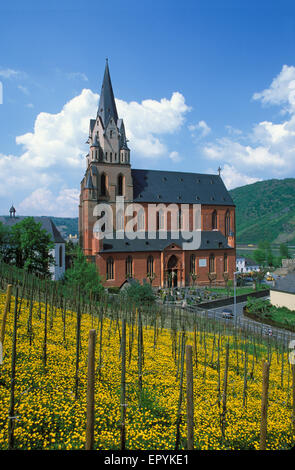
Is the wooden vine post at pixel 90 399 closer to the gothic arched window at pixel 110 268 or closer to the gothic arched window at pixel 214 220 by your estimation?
the gothic arched window at pixel 110 268

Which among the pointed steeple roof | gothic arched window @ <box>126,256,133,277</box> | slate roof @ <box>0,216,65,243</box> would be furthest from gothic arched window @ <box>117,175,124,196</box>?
slate roof @ <box>0,216,65,243</box>

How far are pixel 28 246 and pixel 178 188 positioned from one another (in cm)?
3474

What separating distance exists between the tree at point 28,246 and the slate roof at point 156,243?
37.0ft

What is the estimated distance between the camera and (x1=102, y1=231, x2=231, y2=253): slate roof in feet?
171

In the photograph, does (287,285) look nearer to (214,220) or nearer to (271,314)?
(271,314)

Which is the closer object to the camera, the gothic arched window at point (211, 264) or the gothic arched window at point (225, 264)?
the gothic arched window at point (211, 264)

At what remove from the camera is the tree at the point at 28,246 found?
40.5 metres

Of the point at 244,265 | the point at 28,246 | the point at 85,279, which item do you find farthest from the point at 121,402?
the point at 244,265

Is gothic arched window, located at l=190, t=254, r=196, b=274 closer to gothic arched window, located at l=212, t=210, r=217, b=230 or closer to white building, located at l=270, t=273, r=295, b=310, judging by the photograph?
gothic arched window, located at l=212, t=210, r=217, b=230

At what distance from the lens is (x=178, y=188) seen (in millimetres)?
65125

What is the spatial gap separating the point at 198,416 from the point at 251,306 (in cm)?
3191

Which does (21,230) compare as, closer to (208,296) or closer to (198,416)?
(208,296)

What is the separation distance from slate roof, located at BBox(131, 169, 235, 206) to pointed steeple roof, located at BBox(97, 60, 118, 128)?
11.5 meters

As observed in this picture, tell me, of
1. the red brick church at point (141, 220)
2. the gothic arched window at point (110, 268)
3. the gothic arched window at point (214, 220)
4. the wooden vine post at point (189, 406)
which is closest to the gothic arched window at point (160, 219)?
the red brick church at point (141, 220)
